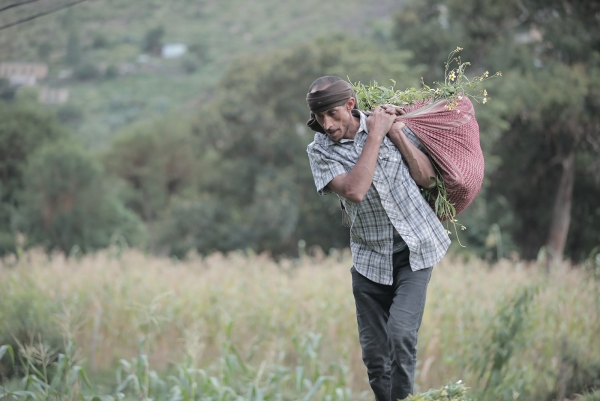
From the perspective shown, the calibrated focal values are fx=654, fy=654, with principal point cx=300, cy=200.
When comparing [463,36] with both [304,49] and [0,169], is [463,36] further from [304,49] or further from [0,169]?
[0,169]

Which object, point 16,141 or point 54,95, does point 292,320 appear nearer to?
point 16,141

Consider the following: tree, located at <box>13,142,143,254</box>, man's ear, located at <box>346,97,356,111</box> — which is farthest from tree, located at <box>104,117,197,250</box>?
man's ear, located at <box>346,97,356,111</box>

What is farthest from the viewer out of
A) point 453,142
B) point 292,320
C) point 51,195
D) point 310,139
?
point 51,195

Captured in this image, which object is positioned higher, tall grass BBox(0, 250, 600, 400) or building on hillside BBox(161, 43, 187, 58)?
building on hillside BBox(161, 43, 187, 58)

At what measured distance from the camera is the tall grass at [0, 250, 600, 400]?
201 inches

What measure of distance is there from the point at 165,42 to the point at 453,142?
6001 cm

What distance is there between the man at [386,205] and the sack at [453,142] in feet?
0.21

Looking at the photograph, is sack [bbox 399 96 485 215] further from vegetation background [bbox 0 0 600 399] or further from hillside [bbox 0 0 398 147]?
hillside [bbox 0 0 398 147]

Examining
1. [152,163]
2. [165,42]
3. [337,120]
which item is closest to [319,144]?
[337,120]

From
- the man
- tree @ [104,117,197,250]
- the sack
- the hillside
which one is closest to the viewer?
the man

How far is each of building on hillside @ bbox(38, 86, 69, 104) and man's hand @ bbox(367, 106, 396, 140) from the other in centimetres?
4120

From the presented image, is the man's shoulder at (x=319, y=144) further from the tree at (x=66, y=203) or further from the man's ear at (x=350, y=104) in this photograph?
the tree at (x=66, y=203)

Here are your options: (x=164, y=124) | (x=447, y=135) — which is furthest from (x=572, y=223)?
(x=164, y=124)

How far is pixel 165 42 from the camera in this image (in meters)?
60.0
